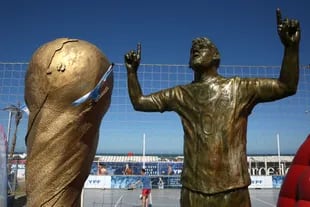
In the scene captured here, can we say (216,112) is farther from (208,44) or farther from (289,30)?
(289,30)

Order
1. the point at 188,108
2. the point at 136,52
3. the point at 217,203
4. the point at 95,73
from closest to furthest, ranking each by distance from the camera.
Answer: the point at 217,203 < the point at 188,108 < the point at 136,52 < the point at 95,73

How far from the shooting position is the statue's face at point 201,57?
78.0 inches

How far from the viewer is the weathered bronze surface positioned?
253 cm

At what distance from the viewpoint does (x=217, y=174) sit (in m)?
1.77

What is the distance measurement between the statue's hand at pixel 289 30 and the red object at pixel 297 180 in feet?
8.06

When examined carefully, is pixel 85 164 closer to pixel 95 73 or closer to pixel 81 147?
pixel 81 147

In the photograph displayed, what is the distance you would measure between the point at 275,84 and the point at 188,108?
18.1 inches

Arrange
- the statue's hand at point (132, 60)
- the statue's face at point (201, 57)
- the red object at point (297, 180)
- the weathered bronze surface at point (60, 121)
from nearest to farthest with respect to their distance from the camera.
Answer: the statue's face at point (201, 57)
the statue's hand at point (132, 60)
the weathered bronze surface at point (60, 121)
the red object at point (297, 180)

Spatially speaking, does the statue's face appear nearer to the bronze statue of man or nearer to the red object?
the bronze statue of man

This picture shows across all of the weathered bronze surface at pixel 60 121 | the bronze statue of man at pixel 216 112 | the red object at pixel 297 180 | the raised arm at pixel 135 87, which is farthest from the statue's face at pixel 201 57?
the red object at pixel 297 180

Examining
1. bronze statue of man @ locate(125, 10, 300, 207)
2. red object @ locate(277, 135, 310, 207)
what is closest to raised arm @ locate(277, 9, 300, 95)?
bronze statue of man @ locate(125, 10, 300, 207)

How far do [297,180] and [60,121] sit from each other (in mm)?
2791

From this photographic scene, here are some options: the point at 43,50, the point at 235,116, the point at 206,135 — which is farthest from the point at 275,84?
the point at 43,50

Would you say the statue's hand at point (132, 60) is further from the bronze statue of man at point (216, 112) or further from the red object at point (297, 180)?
the red object at point (297, 180)
